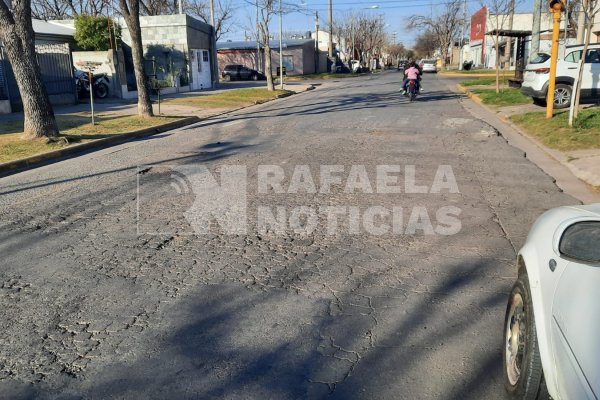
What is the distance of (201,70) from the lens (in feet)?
109

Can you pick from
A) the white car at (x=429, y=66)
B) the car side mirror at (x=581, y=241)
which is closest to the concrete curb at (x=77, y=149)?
the car side mirror at (x=581, y=241)

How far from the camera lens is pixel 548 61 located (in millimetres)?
14930

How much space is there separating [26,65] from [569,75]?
547 inches

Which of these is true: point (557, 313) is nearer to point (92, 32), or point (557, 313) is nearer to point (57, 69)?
point (57, 69)

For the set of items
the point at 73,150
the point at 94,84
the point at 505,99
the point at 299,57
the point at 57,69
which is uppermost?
the point at 299,57

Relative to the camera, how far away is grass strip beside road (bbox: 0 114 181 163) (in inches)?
433

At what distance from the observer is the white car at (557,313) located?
1.96m

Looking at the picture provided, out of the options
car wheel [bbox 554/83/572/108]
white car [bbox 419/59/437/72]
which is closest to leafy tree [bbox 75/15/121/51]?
car wheel [bbox 554/83/572/108]

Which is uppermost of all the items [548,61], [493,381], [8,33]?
[8,33]

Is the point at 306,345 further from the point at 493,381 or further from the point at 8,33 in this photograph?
the point at 8,33

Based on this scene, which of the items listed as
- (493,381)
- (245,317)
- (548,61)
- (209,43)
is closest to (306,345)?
(245,317)

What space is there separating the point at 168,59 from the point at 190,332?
2926 cm

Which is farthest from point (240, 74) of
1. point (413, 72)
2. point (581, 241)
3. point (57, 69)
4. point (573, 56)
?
point (581, 241)

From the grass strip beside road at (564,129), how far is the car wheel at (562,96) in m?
0.99
